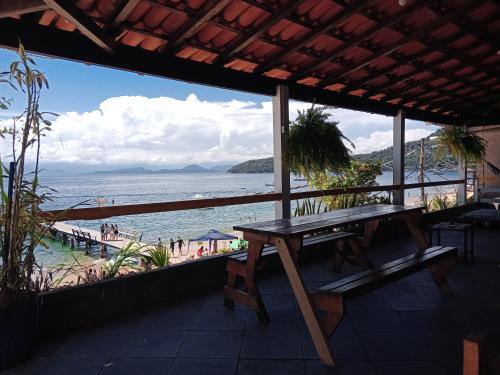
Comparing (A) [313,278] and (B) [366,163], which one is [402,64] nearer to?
(B) [366,163]

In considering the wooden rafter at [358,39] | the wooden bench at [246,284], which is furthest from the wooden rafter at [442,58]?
the wooden bench at [246,284]

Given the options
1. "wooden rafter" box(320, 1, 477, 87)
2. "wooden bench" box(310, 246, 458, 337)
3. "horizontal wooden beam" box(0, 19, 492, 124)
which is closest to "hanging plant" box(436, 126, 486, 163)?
"horizontal wooden beam" box(0, 19, 492, 124)

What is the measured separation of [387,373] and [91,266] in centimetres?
239

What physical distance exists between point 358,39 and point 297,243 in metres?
2.54

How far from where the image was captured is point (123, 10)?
274cm

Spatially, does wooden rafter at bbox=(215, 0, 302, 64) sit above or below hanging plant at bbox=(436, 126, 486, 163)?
above

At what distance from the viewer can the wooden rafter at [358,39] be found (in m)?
3.57

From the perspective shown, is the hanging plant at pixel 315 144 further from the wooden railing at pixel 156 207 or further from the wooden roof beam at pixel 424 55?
the wooden roof beam at pixel 424 55

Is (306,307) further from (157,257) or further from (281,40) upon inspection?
(281,40)

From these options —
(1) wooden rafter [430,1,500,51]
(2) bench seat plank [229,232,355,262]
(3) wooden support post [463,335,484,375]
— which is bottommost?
(2) bench seat plank [229,232,355,262]

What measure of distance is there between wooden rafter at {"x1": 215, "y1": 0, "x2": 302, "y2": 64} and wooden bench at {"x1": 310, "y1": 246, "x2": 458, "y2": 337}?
223 centimetres

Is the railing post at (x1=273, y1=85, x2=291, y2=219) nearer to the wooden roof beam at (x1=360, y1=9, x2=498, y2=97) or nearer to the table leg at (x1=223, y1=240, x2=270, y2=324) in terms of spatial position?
the wooden roof beam at (x1=360, y1=9, x2=498, y2=97)

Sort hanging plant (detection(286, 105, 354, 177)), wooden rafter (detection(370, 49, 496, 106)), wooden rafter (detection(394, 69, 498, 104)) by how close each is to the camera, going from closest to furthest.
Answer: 1. hanging plant (detection(286, 105, 354, 177))
2. wooden rafter (detection(370, 49, 496, 106))
3. wooden rafter (detection(394, 69, 498, 104))

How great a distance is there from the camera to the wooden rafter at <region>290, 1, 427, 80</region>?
11.7ft
